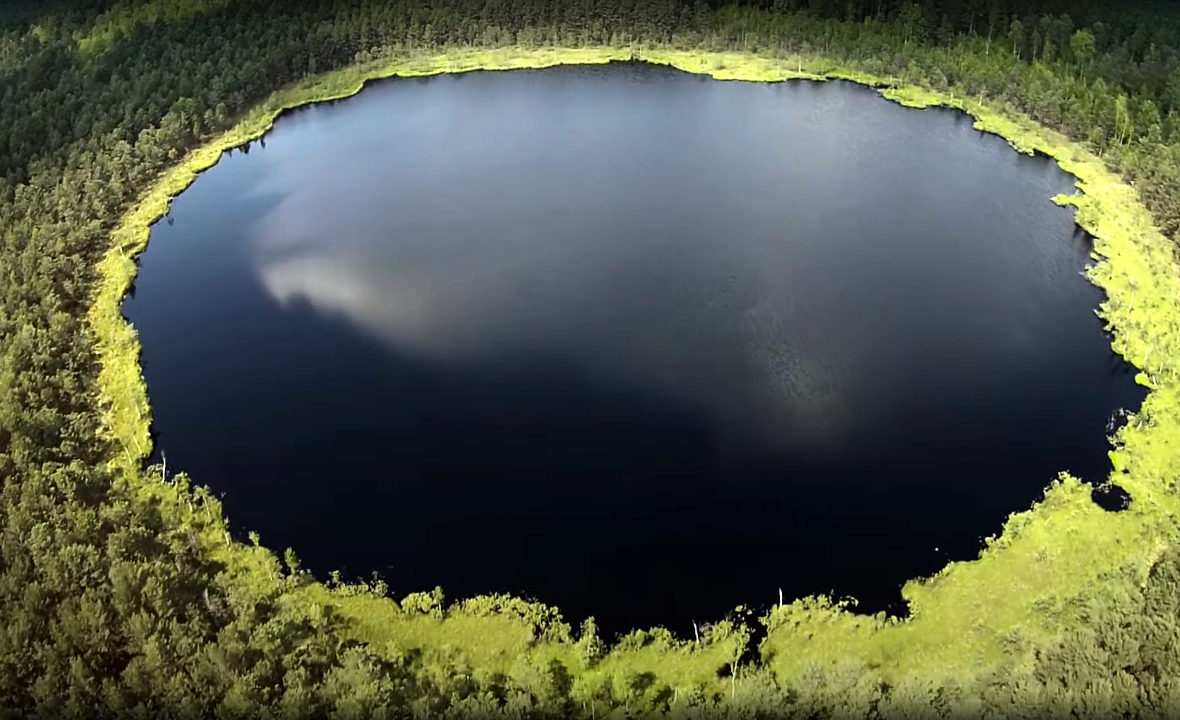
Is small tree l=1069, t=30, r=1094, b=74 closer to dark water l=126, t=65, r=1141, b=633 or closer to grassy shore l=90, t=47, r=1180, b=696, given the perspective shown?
dark water l=126, t=65, r=1141, b=633

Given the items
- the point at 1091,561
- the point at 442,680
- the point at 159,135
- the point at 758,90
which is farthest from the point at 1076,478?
the point at 159,135

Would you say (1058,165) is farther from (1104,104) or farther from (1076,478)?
(1076,478)

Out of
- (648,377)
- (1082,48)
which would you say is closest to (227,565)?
(648,377)

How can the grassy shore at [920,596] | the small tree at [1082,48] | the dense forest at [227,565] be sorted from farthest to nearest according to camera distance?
the small tree at [1082,48]
the grassy shore at [920,596]
the dense forest at [227,565]

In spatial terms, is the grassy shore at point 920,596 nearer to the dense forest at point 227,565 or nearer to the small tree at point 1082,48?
the dense forest at point 227,565

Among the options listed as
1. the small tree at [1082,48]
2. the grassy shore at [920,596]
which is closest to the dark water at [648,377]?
the grassy shore at [920,596]

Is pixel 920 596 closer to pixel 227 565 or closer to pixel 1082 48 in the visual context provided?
pixel 227 565
